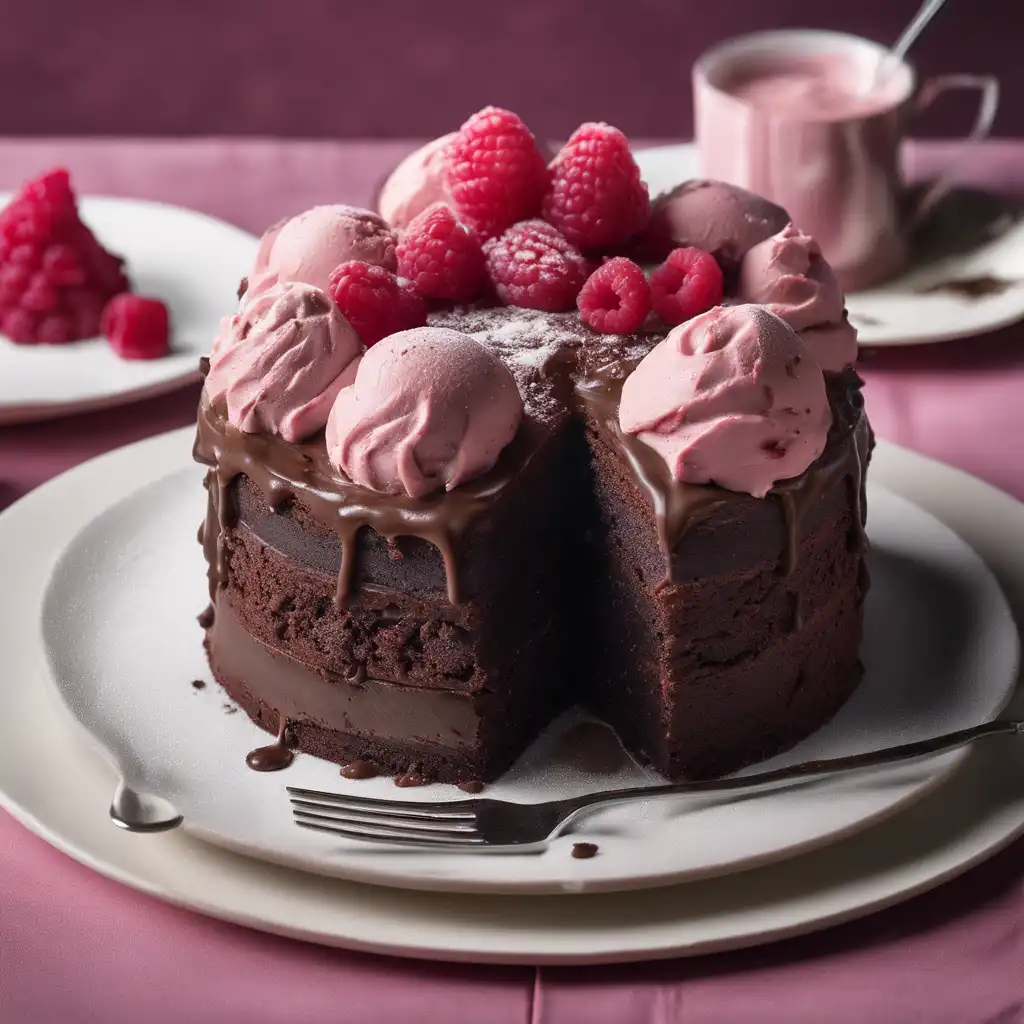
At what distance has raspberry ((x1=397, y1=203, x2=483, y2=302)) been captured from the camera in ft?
7.44

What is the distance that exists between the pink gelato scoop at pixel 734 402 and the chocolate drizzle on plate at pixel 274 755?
658 mm

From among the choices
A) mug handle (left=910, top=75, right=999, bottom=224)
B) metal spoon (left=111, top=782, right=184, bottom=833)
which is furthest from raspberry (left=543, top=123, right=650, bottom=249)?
mug handle (left=910, top=75, right=999, bottom=224)

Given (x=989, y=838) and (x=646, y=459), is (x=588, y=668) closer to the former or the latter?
(x=646, y=459)

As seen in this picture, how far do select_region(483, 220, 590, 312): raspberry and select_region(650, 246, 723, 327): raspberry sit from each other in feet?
0.43

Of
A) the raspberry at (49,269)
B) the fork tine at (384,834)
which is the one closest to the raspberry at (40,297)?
the raspberry at (49,269)

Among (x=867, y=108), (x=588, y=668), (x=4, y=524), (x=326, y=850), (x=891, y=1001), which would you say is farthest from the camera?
(x=867, y=108)

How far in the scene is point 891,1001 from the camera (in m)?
1.75

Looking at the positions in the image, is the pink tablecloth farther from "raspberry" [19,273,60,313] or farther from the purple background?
the purple background

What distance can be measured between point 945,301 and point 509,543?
1.60 metres

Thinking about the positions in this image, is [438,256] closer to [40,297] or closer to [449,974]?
[449,974]

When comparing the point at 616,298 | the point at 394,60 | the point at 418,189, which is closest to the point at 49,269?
the point at 418,189

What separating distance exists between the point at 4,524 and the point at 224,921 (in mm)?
1014

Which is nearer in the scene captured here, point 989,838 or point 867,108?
point 989,838

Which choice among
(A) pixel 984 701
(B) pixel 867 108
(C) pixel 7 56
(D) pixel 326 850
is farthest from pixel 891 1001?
(C) pixel 7 56
